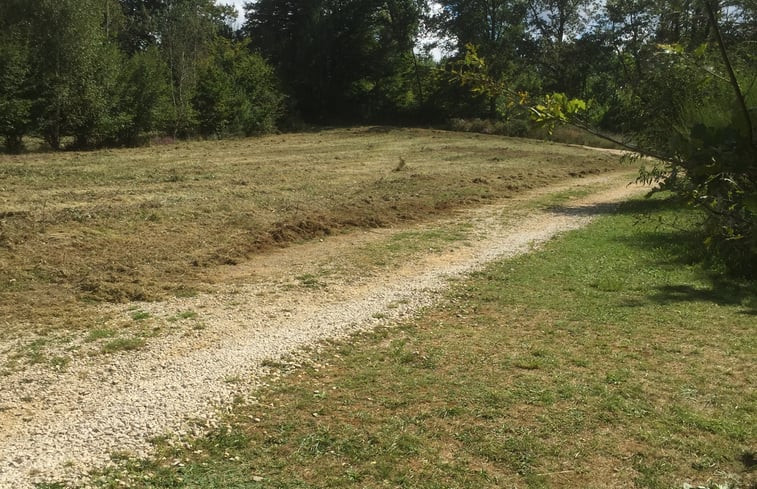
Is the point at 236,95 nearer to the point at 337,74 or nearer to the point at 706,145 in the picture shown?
the point at 337,74

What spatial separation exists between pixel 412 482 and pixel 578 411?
168 cm

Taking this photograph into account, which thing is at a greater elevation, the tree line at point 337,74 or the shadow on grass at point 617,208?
the tree line at point 337,74

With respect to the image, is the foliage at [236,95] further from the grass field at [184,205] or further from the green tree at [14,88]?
the green tree at [14,88]

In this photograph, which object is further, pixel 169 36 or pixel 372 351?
pixel 169 36

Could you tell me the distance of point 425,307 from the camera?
7.87 metres

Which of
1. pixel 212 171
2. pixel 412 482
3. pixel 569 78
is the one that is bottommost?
pixel 412 482

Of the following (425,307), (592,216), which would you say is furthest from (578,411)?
(592,216)

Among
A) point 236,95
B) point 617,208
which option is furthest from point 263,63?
point 617,208

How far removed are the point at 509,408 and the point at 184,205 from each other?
1013 centimetres

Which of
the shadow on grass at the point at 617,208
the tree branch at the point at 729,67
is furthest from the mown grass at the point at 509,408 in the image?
the shadow on grass at the point at 617,208

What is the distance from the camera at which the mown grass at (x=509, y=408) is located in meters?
3.98

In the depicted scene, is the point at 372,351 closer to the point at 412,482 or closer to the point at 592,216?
the point at 412,482

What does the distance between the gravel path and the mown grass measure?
0.33 meters

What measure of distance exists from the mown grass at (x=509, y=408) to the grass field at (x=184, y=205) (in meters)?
3.16
